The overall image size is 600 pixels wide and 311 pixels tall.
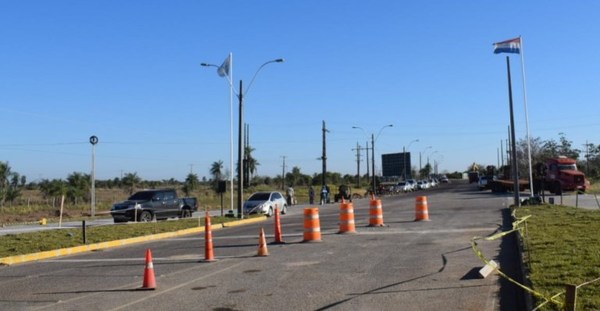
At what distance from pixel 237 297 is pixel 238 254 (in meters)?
5.27

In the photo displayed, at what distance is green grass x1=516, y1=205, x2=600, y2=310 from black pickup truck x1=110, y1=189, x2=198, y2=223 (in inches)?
733

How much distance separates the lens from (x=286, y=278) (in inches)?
395

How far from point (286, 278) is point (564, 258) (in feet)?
15.5

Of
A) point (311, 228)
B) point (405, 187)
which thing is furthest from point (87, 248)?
point (405, 187)

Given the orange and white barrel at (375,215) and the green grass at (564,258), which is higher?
the orange and white barrel at (375,215)

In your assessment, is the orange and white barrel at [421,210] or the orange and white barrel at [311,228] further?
the orange and white barrel at [421,210]

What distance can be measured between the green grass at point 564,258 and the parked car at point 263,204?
59.3 feet

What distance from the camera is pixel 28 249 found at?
15.8 meters

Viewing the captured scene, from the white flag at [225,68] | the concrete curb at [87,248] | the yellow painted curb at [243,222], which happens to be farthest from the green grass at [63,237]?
the white flag at [225,68]

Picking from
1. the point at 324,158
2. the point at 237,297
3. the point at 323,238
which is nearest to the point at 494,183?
the point at 324,158

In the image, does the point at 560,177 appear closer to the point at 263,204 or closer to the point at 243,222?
the point at 263,204

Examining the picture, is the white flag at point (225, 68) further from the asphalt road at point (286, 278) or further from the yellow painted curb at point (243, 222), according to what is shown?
the asphalt road at point (286, 278)

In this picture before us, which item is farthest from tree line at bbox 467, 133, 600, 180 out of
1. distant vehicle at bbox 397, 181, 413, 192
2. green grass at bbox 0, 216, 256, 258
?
green grass at bbox 0, 216, 256, 258

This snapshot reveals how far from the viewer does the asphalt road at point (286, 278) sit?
26.5 ft
